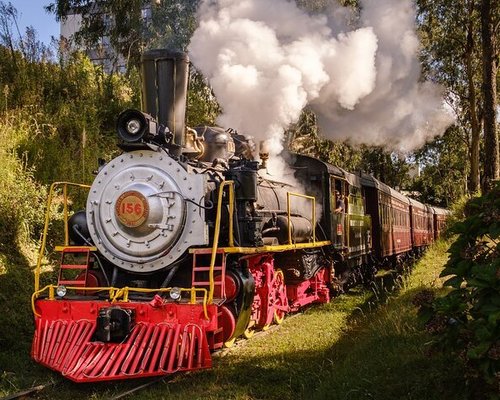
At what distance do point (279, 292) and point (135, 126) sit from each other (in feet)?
11.1

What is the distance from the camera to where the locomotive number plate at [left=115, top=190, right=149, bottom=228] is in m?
6.69

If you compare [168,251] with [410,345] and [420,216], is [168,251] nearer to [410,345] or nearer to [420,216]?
[410,345]

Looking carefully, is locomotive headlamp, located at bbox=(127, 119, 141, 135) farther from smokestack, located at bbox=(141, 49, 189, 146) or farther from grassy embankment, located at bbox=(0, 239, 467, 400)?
grassy embankment, located at bbox=(0, 239, 467, 400)

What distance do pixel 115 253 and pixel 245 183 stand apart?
173 centimetres

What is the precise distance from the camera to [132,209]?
6730 millimetres

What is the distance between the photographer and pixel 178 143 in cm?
744

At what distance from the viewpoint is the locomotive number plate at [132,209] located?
6.69 m

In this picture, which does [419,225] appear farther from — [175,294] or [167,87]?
[175,294]

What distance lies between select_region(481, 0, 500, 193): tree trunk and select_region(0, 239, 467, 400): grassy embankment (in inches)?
288

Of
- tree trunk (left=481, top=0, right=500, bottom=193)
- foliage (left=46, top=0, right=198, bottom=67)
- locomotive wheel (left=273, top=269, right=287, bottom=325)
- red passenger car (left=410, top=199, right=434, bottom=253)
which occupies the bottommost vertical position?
locomotive wheel (left=273, top=269, right=287, bottom=325)

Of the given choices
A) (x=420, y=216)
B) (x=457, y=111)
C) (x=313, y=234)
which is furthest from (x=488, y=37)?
(x=457, y=111)

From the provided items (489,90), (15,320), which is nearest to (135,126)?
(15,320)

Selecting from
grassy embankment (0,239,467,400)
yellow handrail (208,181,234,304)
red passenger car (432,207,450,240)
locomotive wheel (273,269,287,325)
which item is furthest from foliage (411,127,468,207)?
yellow handrail (208,181,234,304)

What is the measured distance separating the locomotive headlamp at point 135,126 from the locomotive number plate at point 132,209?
62 centimetres
